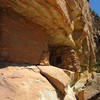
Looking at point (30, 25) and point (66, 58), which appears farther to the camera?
point (66, 58)

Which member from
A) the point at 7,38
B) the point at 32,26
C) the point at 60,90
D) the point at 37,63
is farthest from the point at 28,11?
the point at 60,90

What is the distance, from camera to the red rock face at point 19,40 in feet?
4.84

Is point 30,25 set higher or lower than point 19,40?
higher

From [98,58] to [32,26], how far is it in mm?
6607

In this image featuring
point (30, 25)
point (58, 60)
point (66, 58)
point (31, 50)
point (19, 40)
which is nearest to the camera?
point (19, 40)

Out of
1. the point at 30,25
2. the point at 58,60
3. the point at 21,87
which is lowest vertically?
the point at 21,87

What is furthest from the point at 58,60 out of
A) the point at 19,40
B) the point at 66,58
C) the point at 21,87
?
the point at 21,87

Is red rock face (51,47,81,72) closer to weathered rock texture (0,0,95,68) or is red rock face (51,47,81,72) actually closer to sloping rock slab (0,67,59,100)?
weathered rock texture (0,0,95,68)

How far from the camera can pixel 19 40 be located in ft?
5.35

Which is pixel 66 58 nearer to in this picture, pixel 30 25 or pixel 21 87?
pixel 30 25

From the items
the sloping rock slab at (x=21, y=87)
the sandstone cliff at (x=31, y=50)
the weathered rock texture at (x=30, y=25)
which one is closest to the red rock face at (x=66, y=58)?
the sandstone cliff at (x=31, y=50)

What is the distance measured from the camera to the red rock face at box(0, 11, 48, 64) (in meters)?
1.47

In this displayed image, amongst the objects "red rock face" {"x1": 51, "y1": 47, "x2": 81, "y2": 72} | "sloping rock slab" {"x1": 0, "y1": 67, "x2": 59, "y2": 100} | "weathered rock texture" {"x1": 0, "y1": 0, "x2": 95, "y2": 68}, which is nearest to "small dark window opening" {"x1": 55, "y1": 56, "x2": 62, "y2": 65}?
"red rock face" {"x1": 51, "y1": 47, "x2": 81, "y2": 72}

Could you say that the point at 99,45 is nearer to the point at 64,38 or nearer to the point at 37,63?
the point at 64,38
